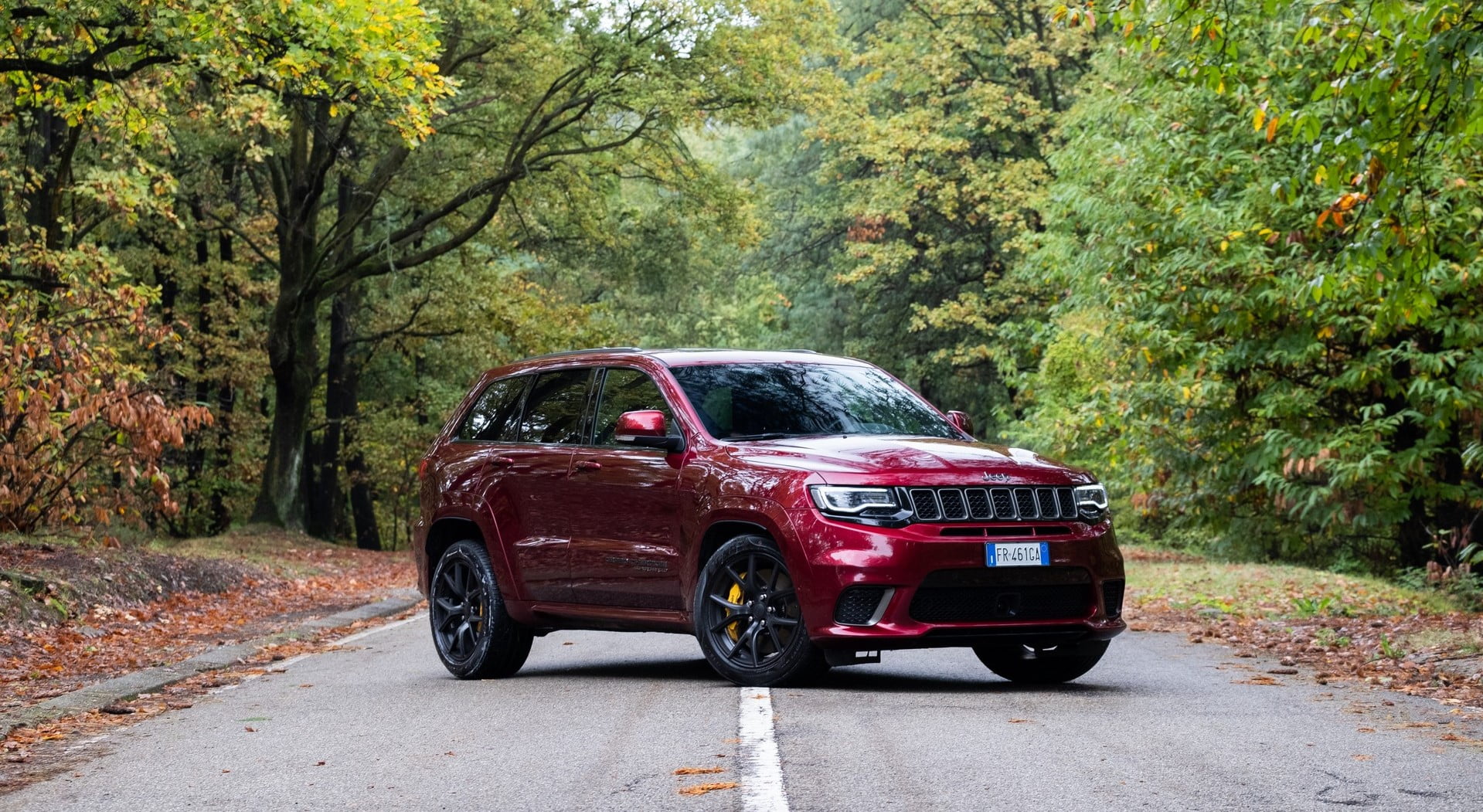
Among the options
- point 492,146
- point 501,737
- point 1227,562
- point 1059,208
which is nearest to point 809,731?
point 501,737

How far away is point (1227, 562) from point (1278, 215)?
8738 mm

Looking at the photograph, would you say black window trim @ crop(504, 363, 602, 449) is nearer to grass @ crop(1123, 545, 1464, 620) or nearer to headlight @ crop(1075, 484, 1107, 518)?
headlight @ crop(1075, 484, 1107, 518)

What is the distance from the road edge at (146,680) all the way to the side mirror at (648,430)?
3.37 m

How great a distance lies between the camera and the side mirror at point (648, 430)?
31.1ft

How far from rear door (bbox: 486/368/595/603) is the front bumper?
2092 mm

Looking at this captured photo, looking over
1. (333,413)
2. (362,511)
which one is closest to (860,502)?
(333,413)

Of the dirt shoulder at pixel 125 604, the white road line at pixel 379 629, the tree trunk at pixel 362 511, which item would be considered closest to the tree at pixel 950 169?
the tree trunk at pixel 362 511

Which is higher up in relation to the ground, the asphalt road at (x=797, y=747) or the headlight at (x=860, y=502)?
the headlight at (x=860, y=502)

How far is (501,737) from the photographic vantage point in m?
7.99

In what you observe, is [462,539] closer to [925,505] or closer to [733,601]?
[733,601]

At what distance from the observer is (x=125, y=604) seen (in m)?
16.3

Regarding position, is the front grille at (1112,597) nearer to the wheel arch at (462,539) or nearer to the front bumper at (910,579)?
the front bumper at (910,579)

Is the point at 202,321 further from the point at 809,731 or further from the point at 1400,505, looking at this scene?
the point at 809,731

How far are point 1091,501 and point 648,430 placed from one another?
2.40m
